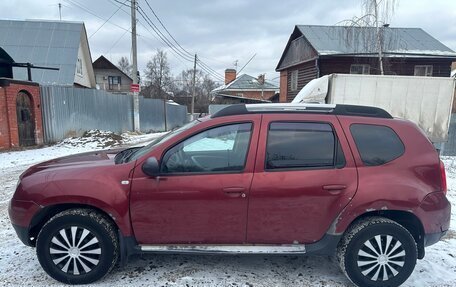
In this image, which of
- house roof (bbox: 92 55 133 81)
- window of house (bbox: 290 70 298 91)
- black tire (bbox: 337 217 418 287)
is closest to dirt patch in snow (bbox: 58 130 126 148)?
black tire (bbox: 337 217 418 287)

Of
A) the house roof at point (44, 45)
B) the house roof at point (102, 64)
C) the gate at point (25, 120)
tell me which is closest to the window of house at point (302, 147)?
the gate at point (25, 120)

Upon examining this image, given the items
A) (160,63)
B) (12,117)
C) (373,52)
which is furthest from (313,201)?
(160,63)

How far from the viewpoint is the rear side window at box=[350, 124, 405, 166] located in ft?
9.33

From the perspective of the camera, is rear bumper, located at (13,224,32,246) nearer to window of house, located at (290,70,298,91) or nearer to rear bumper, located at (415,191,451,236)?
rear bumper, located at (415,191,451,236)

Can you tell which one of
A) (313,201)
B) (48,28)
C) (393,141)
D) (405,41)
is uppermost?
(48,28)

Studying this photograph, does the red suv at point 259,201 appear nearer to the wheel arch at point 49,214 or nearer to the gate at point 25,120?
the wheel arch at point 49,214

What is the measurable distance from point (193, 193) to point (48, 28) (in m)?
24.2

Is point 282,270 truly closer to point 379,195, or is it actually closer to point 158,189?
point 379,195

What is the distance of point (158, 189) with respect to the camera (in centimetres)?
274

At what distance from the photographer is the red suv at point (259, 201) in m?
2.75

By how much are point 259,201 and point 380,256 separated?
4.15ft

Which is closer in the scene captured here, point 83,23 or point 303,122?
point 303,122

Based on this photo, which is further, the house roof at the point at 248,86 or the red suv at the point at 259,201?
→ the house roof at the point at 248,86

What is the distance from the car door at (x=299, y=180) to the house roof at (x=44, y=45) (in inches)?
780
